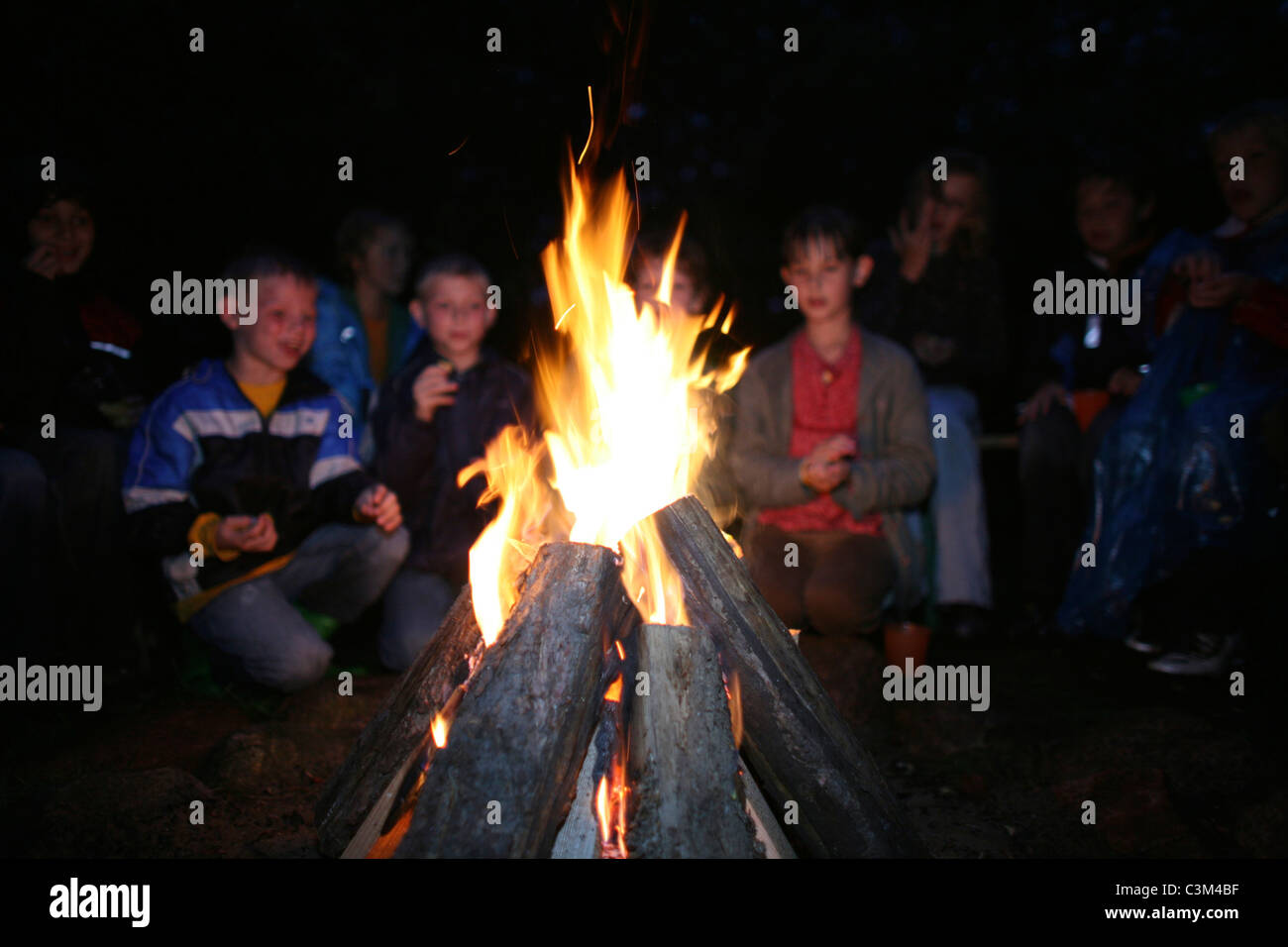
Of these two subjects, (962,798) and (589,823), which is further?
(962,798)

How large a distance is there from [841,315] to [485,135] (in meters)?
5.28

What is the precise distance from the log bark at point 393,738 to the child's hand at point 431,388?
207cm

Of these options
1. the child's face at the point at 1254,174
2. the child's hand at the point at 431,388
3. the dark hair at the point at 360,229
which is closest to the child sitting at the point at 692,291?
the child's hand at the point at 431,388

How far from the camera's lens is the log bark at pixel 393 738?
2453 millimetres

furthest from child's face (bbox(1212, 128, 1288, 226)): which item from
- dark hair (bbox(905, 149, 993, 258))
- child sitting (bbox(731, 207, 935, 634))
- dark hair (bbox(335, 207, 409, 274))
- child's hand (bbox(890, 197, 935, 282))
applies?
dark hair (bbox(335, 207, 409, 274))

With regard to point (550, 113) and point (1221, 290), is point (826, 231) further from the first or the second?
point (550, 113)

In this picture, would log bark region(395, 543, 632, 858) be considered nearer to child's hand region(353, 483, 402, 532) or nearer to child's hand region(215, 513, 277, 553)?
child's hand region(353, 483, 402, 532)

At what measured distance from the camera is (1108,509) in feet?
15.1

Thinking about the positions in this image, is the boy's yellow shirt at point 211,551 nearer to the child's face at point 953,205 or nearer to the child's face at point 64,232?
the child's face at point 64,232

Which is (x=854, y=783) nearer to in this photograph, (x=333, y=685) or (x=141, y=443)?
Answer: (x=333, y=685)

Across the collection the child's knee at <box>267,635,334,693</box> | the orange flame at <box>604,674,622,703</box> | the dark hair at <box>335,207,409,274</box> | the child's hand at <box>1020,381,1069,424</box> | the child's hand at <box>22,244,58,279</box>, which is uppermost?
the dark hair at <box>335,207,409,274</box>

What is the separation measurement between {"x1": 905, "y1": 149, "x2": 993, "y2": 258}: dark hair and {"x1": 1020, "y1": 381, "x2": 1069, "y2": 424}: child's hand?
1.01 m

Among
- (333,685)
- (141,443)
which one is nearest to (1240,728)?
(333,685)

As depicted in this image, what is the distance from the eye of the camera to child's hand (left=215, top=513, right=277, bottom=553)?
376 centimetres
